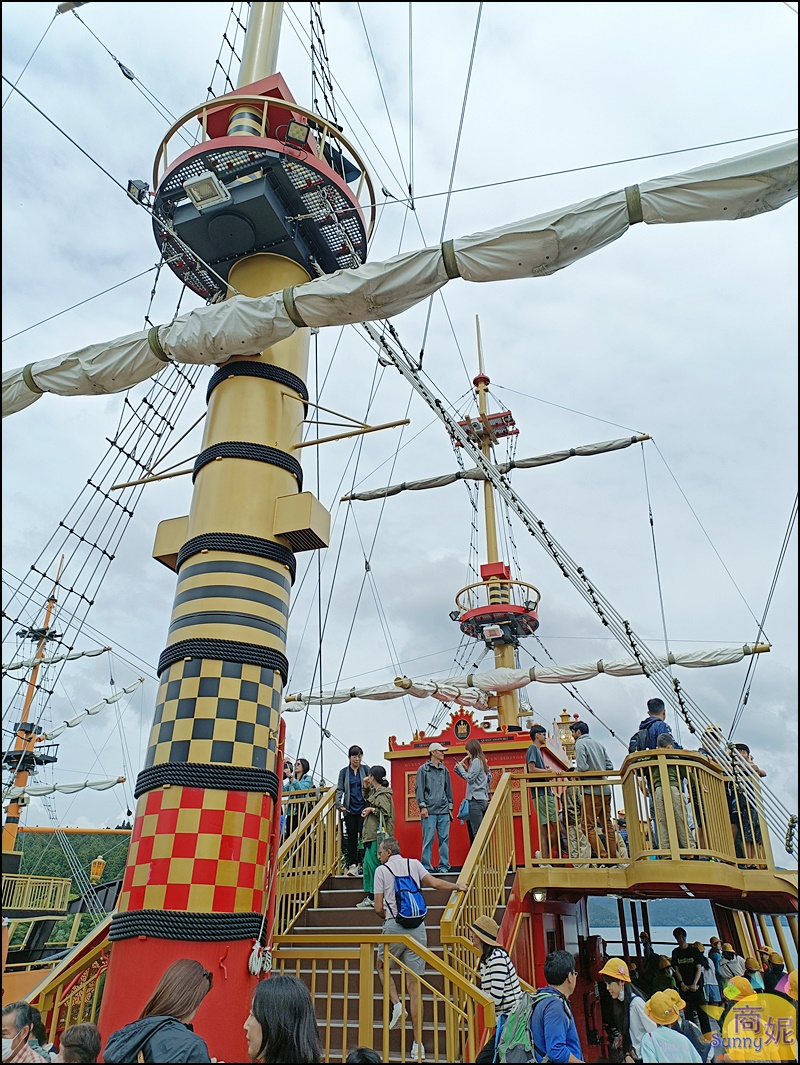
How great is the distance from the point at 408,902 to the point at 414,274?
5.55 m

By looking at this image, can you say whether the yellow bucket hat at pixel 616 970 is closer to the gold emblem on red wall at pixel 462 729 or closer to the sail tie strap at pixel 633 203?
the sail tie strap at pixel 633 203

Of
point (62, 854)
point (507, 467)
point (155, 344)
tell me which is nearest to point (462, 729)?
point (155, 344)

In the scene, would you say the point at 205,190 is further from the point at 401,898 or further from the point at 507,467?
the point at 507,467

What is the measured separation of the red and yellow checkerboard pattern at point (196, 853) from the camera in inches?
257

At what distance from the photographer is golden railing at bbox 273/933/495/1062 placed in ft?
18.4

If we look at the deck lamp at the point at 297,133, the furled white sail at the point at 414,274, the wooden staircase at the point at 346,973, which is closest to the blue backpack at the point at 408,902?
the wooden staircase at the point at 346,973

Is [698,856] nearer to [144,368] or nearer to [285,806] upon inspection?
[285,806]

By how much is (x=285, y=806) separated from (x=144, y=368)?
5.91 meters

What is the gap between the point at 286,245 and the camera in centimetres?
955

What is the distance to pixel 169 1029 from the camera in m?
2.88

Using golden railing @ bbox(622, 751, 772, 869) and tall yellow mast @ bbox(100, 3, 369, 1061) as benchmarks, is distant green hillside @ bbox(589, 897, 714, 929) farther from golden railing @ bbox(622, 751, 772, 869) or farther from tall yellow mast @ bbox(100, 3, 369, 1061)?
tall yellow mast @ bbox(100, 3, 369, 1061)

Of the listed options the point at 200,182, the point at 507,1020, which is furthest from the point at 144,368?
the point at 507,1020

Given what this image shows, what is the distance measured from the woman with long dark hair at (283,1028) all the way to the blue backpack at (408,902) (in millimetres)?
3966

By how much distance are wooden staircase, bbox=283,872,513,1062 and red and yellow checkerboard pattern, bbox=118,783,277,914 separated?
0.86 metres
